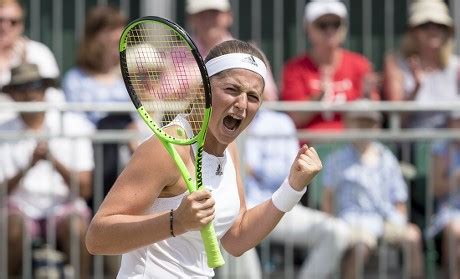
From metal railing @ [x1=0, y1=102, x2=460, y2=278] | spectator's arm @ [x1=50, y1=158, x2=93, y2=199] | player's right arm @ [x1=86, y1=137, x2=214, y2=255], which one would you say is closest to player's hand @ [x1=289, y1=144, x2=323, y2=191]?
player's right arm @ [x1=86, y1=137, x2=214, y2=255]

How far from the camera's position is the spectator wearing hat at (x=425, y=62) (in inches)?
333

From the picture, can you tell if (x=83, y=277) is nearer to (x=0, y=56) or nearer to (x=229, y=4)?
(x=0, y=56)

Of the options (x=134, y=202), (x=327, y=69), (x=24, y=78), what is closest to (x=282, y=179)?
(x=327, y=69)

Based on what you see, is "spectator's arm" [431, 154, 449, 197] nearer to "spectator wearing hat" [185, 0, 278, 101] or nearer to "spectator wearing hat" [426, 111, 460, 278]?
"spectator wearing hat" [426, 111, 460, 278]

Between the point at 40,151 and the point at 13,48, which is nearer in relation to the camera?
the point at 40,151

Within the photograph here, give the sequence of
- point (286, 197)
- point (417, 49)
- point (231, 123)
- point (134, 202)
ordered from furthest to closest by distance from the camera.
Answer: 1. point (417, 49)
2. point (286, 197)
3. point (231, 123)
4. point (134, 202)

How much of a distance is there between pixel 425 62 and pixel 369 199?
145cm

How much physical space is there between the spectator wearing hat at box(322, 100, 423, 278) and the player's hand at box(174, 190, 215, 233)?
11.5 ft

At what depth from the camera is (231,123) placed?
4.64 m

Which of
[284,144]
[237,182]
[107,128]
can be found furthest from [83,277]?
[237,182]

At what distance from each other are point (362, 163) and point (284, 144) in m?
0.53

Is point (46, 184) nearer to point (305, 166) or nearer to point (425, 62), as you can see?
point (425, 62)

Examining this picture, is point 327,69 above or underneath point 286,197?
above

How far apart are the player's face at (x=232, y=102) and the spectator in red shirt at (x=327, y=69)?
11.4ft
